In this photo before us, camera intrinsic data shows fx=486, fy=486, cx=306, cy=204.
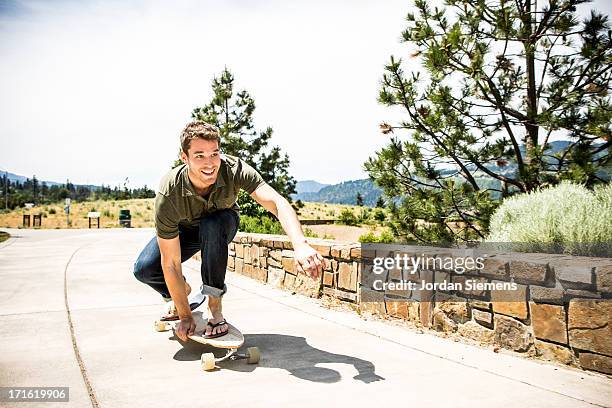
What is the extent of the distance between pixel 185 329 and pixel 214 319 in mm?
205

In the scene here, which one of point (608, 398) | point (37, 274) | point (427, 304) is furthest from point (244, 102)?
point (608, 398)

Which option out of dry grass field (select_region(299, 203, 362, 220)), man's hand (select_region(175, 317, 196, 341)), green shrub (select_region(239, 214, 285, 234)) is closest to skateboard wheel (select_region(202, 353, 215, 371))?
man's hand (select_region(175, 317, 196, 341))

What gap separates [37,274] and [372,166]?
206 inches

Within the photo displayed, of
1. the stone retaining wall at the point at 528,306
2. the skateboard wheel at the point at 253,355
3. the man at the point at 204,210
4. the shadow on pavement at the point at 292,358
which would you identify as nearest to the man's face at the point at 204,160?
the man at the point at 204,210

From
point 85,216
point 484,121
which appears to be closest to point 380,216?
point 484,121

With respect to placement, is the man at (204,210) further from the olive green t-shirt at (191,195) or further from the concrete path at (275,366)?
the concrete path at (275,366)

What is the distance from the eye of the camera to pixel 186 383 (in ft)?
9.04

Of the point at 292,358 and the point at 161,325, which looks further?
the point at 161,325

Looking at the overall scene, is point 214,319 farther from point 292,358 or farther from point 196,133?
point 196,133

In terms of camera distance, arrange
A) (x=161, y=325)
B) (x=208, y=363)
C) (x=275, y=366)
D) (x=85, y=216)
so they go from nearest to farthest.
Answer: (x=208, y=363), (x=275, y=366), (x=161, y=325), (x=85, y=216)

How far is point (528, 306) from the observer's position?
3.09 metres

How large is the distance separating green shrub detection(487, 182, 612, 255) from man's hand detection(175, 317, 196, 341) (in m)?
2.46

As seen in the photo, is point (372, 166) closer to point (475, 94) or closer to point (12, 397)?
point (475, 94)

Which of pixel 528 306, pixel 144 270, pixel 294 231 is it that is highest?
pixel 294 231
